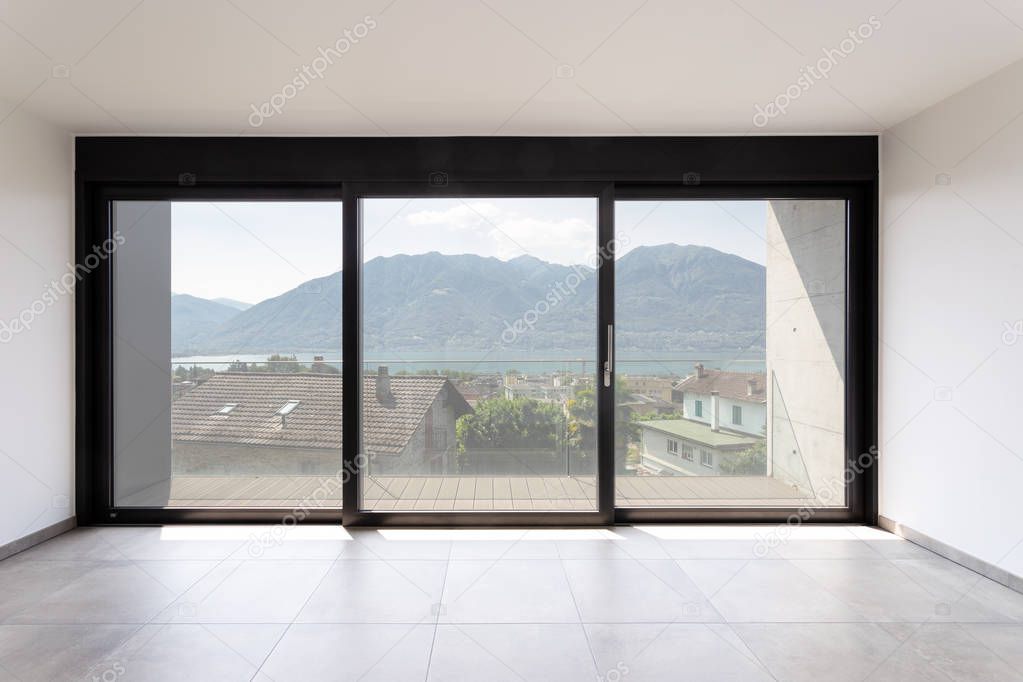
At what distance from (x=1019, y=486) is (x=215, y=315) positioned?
4.57 m

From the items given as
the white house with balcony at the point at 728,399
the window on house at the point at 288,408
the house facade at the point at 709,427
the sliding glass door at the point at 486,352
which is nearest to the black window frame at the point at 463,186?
the sliding glass door at the point at 486,352

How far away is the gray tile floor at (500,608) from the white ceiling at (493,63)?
8.19 feet

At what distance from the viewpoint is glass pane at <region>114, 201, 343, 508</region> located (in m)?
3.91

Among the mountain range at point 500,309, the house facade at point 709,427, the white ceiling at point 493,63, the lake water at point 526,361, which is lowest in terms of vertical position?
the house facade at point 709,427

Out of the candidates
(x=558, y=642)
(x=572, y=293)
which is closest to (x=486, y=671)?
(x=558, y=642)

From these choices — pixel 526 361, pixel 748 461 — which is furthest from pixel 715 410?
pixel 526 361

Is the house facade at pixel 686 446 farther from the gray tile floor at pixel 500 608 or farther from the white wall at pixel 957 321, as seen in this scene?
the white wall at pixel 957 321

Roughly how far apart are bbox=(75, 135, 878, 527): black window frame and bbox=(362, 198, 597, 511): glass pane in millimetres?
114

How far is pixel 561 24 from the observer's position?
254 cm

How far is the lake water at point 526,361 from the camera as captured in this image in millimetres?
3889

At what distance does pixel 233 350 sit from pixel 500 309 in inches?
70.3

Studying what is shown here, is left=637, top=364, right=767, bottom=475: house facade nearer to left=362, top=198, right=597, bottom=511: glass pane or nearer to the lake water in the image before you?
the lake water

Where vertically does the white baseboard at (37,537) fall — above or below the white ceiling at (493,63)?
below

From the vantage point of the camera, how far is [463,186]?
3.81m
